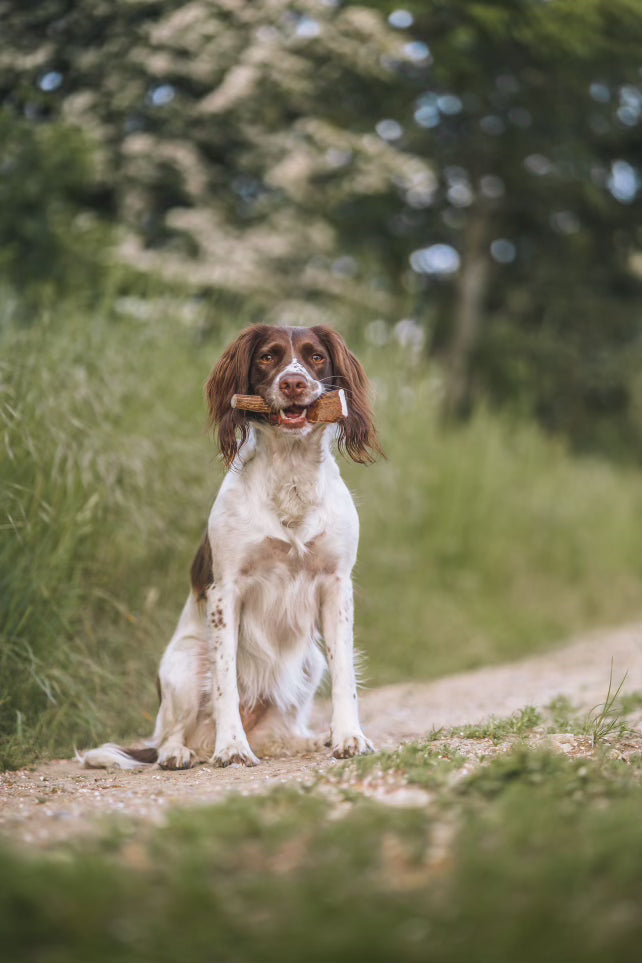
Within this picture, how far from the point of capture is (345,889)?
75.5 inches

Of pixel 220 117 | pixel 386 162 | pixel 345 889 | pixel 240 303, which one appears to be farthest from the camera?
pixel 386 162

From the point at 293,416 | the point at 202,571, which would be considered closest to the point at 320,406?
the point at 293,416

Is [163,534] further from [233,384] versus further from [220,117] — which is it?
[220,117]

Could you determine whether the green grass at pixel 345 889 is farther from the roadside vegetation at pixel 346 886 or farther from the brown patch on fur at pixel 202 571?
the brown patch on fur at pixel 202 571

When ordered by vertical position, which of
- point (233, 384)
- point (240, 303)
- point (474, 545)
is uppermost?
point (233, 384)

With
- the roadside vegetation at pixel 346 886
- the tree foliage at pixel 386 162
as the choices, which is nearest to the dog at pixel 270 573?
the roadside vegetation at pixel 346 886

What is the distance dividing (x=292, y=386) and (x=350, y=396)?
0.34m

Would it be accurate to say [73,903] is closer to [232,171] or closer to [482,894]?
[482,894]

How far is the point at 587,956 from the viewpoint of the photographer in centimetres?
174

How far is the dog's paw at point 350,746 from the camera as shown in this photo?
142 inches

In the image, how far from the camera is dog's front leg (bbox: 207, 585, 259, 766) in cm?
369

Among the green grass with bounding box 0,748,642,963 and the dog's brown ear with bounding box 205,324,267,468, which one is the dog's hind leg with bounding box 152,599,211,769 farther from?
the green grass with bounding box 0,748,642,963

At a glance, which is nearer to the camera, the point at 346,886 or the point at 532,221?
the point at 346,886

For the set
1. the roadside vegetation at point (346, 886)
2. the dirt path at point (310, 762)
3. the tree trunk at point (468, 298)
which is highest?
the roadside vegetation at point (346, 886)
